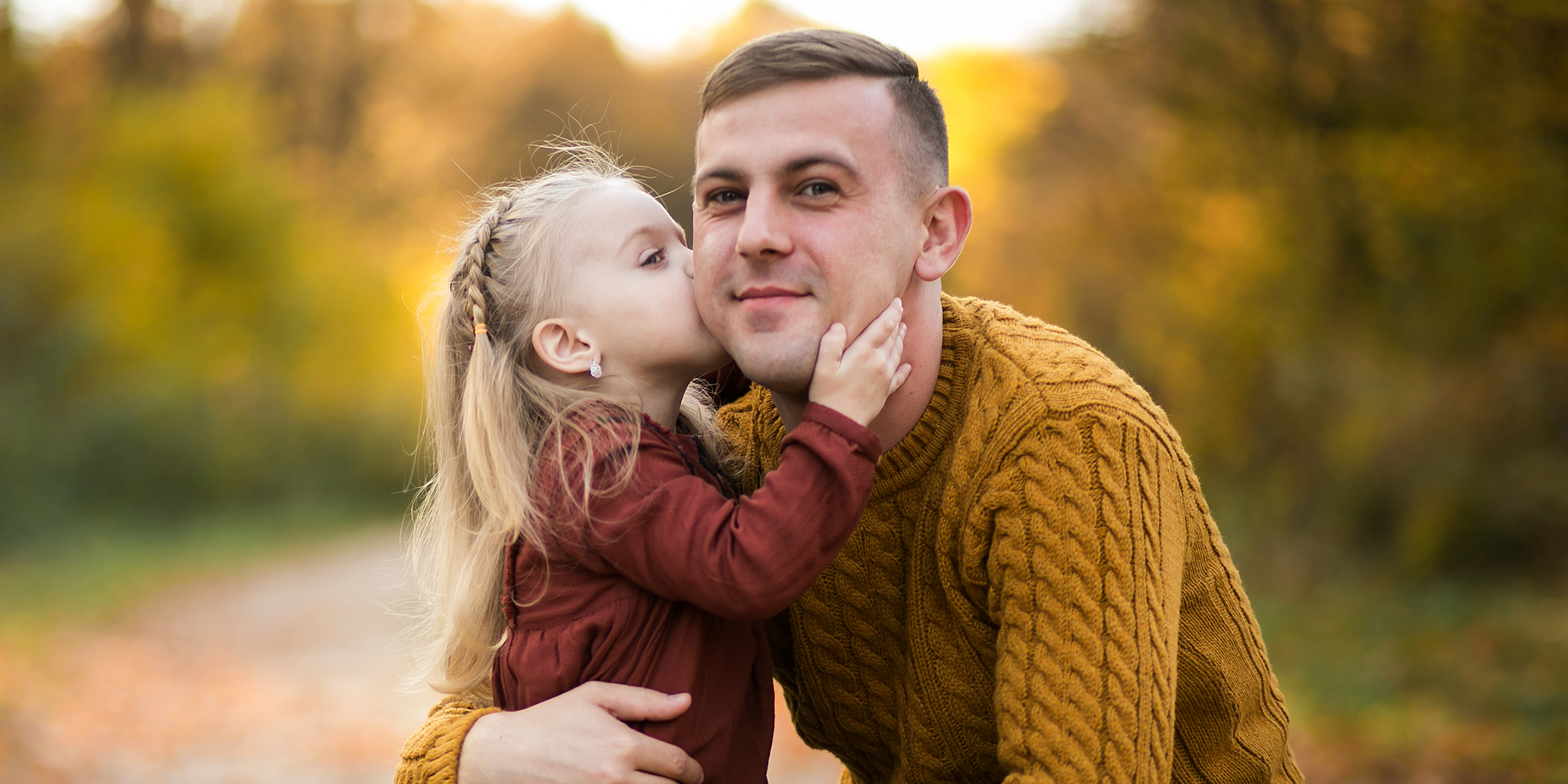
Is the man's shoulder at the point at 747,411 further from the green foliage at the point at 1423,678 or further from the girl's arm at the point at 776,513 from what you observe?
the green foliage at the point at 1423,678

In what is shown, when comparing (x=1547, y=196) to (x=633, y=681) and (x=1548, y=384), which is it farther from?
(x=633, y=681)

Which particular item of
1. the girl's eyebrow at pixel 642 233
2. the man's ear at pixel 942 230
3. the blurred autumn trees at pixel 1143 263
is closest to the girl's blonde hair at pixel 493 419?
the girl's eyebrow at pixel 642 233

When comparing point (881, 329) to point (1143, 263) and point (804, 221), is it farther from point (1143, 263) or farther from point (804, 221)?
point (1143, 263)

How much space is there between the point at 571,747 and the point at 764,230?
102 cm

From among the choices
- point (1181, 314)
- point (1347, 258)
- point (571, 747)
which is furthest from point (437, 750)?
point (1181, 314)

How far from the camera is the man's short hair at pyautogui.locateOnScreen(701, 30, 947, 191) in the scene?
2385mm

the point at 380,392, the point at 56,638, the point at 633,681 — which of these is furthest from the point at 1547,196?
the point at 380,392

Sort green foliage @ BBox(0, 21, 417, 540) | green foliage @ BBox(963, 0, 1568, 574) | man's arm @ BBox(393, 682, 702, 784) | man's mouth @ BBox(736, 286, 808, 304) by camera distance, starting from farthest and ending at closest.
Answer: green foliage @ BBox(0, 21, 417, 540) < green foliage @ BBox(963, 0, 1568, 574) < man's mouth @ BBox(736, 286, 808, 304) < man's arm @ BBox(393, 682, 702, 784)

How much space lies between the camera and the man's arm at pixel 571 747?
89.4 inches

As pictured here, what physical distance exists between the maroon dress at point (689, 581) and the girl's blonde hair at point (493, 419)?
72 mm

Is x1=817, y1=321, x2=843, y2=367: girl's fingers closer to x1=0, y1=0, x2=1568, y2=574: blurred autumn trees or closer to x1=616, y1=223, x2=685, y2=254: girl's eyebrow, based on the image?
x1=616, y1=223, x2=685, y2=254: girl's eyebrow

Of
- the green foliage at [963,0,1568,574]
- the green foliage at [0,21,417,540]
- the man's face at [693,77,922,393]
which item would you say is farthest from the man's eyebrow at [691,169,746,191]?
the green foliage at [0,21,417,540]

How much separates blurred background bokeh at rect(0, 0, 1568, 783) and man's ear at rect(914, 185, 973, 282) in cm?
111

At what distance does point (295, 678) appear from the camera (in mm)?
8992
